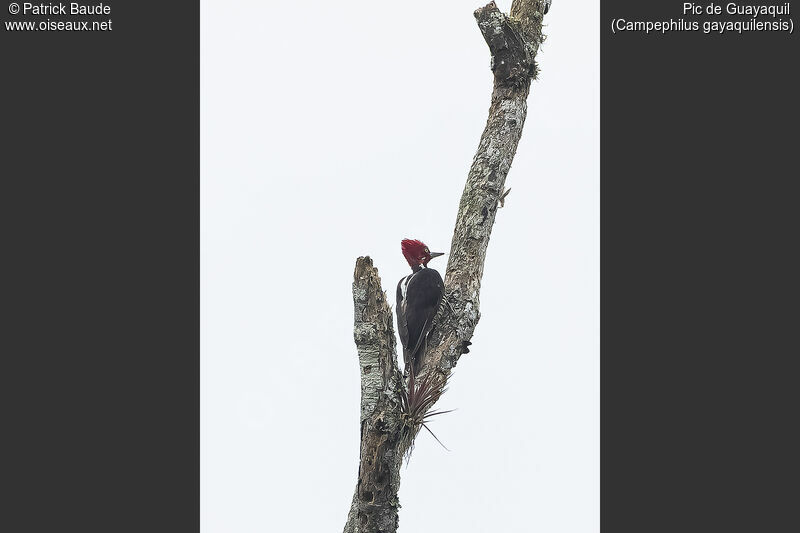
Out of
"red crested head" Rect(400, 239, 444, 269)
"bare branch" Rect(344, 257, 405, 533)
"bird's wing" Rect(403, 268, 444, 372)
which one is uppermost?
"red crested head" Rect(400, 239, 444, 269)

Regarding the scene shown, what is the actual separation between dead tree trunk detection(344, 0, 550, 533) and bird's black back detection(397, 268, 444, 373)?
102mm

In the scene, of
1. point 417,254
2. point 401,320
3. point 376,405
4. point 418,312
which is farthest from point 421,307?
point 376,405

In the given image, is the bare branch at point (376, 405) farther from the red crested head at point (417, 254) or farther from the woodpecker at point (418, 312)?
the red crested head at point (417, 254)

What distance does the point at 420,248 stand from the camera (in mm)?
6340

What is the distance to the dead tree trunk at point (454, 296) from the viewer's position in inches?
185

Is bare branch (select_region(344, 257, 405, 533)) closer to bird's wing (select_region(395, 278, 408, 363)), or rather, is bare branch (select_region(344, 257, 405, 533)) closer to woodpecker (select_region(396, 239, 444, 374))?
woodpecker (select_region(396, 239, 444, 374))

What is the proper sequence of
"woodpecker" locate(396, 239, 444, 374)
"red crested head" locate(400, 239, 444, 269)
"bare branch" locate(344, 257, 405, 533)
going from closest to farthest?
"bare branch" locate(344, 257, 405, 533) < "woodpecker" locate(396, 239, 444, 374) < "red crested head" locate(400, 239, 444, 269)

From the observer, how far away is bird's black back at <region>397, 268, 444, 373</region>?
19.3ft

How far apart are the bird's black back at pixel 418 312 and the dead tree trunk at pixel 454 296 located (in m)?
0.10

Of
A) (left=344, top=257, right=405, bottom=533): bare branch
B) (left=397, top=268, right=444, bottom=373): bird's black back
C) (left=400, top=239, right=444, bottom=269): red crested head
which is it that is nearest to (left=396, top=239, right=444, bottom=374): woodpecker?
(left=397, top=268, right=444, bottom=373): bird's black back

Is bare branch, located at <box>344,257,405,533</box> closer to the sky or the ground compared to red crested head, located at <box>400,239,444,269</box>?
closer to the ground

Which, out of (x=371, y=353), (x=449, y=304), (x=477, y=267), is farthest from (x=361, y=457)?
(x=477, y=267)

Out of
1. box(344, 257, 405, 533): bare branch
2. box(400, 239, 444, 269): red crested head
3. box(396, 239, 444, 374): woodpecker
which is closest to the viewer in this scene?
box(344, 257, 405, 533): bare branch
